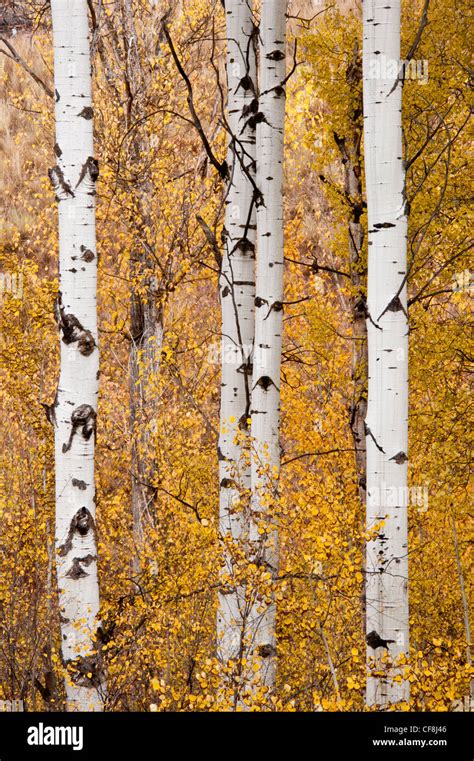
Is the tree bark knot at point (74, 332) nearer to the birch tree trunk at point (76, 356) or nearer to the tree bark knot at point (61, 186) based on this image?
the birch tree trunk at point (76, 356)

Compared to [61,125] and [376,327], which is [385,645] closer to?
[376,327]

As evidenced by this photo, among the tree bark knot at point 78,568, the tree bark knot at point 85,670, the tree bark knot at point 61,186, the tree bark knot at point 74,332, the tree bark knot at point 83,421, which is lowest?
the tree bark knot at point 85,670

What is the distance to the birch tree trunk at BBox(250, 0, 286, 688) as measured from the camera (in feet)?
15.3

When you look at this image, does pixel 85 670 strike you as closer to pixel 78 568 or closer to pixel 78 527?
pixel 78 568

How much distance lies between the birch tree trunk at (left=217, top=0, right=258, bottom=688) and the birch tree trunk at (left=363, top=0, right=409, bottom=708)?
1.22 m

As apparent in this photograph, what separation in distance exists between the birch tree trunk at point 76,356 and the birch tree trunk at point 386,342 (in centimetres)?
162

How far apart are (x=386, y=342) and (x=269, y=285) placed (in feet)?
4.09

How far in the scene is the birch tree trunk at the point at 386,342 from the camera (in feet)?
12.3

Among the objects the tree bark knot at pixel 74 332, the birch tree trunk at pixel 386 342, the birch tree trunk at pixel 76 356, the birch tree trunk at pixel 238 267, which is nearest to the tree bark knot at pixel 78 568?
the birch tree trunk at pixel 76 356

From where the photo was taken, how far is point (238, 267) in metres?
5.03

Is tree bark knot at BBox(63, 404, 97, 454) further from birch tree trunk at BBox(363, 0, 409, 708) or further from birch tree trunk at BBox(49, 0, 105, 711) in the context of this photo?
birch tree trunk at BBox(363, 0, 409, 708)

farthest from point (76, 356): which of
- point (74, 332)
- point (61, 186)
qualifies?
point (61, 186)

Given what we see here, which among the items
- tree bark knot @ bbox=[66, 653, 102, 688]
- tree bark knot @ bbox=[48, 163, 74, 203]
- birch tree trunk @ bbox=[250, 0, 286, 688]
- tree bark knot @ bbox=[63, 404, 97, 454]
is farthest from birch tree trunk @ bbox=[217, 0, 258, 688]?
tree bark knot @ bbox=[48, 163, 74, 203]

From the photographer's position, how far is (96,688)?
4.33m
